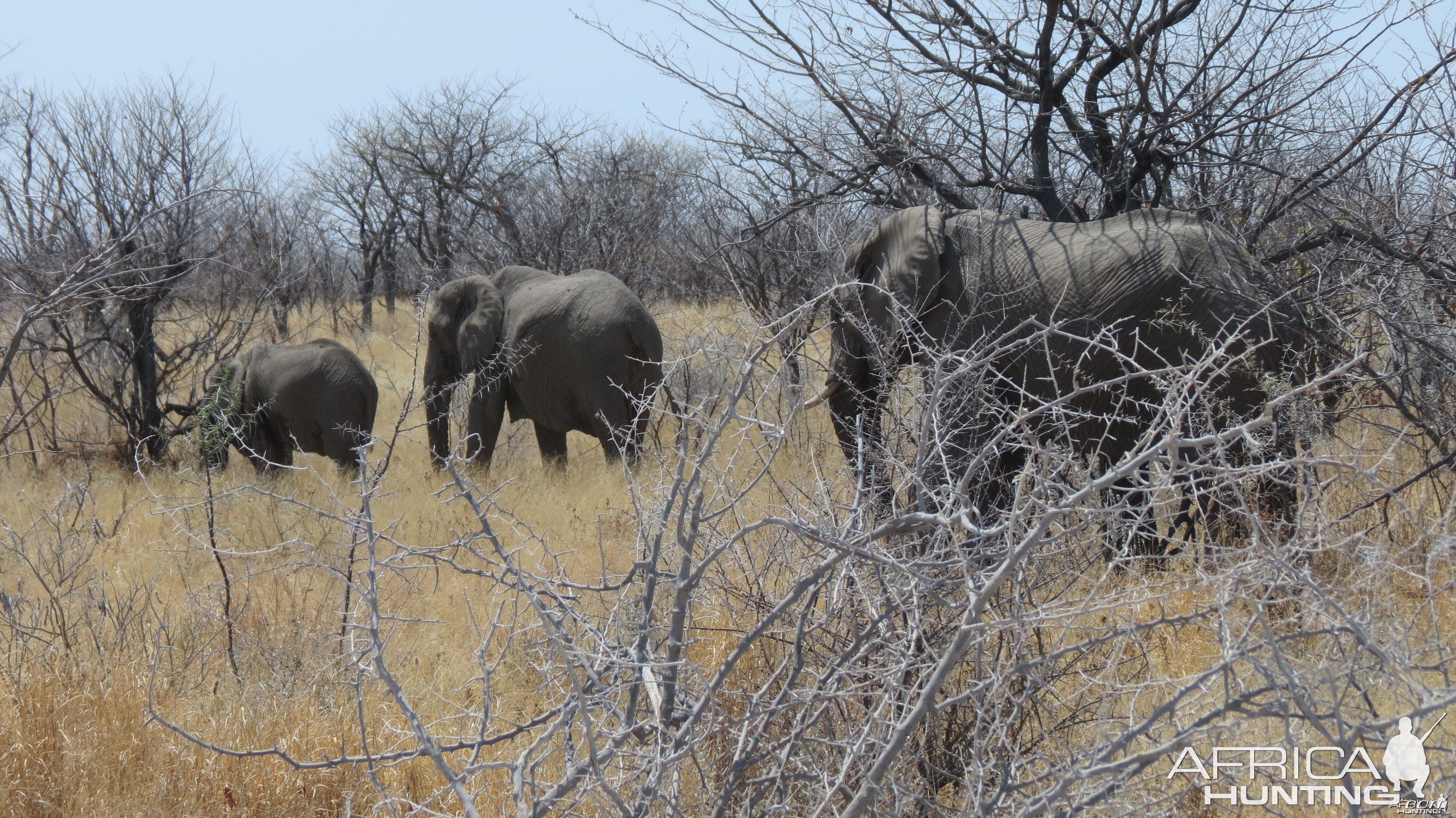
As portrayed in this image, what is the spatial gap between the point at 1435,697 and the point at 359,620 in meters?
4.06

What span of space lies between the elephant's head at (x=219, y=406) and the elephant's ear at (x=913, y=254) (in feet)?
14.0

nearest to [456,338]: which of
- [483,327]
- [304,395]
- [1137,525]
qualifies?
[483,327]

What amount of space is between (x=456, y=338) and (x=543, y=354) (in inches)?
46.6

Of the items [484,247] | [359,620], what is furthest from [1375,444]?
[484,247]

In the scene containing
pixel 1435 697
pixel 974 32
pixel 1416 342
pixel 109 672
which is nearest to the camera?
pixel 1435 697

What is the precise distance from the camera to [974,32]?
6395 mm

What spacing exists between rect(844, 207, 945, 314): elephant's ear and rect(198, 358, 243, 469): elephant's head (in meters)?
4.27

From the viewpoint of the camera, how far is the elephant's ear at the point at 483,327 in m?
9.30

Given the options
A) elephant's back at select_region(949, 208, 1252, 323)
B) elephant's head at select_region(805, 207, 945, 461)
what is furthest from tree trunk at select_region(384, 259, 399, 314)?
elephant's back at select_region(949, 208, 1252, 323)

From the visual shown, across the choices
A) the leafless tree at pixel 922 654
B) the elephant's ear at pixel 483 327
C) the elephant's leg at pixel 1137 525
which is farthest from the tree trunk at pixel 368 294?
the leafless tree at pixel 922 654

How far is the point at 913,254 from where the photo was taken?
19.5 ft

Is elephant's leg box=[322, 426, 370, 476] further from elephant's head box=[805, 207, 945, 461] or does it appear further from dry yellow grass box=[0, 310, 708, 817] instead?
elephant's head box=[805, 207, 945, 461]

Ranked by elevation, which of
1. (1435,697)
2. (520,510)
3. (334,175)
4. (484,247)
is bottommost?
(520,510)

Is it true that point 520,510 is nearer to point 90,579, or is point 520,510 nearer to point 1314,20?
point 90,579
